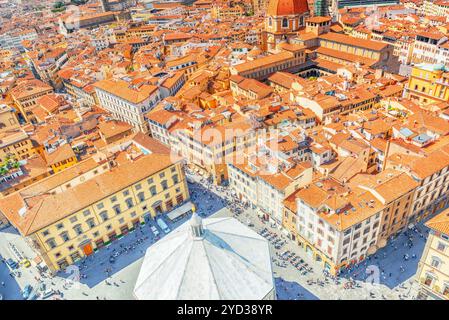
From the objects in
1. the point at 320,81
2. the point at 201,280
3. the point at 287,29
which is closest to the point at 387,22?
the point at 287,29

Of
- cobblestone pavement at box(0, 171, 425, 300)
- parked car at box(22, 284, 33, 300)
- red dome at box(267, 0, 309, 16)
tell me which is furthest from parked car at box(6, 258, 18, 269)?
red dome at box(267, 0, 309, 16)

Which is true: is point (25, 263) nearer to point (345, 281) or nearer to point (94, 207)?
point (94, 207)


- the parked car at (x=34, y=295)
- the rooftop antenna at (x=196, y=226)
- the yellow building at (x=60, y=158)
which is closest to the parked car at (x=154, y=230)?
the parked car at (x=34, y=295)

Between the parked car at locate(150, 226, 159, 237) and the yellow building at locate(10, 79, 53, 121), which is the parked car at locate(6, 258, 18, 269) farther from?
the yellow building at locate(10, 79, 53, 121)

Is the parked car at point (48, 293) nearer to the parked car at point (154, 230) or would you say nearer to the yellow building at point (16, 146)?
the parked car at point (154, 230)

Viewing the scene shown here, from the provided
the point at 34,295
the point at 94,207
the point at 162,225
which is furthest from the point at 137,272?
the point at 34,295
